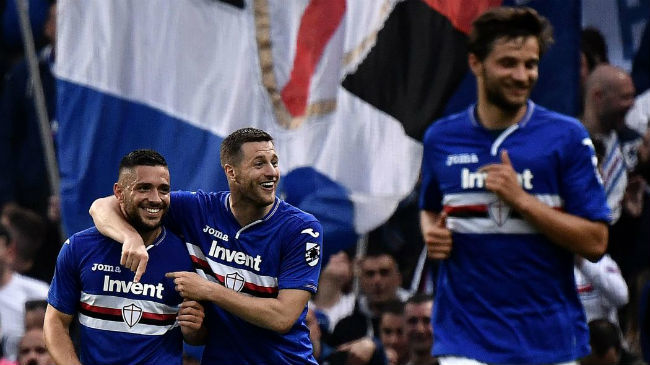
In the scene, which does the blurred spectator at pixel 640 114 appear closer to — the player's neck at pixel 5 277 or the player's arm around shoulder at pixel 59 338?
the player's arm around shoulder at pixel 59 338

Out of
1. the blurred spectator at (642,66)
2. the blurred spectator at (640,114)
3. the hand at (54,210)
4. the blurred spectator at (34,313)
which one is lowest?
the blurred spectator at (34,313)

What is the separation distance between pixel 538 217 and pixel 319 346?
3144 millimetres

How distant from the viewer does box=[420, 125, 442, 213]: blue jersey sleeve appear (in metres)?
4.89

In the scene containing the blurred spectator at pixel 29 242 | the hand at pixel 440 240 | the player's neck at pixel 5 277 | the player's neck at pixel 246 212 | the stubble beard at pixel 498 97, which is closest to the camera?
the stubble beard at pixel 498 97

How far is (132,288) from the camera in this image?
5.21 m

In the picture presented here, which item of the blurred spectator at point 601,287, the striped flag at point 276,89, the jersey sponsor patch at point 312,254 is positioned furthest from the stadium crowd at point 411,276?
the jersey sponsor patch at point 312,254

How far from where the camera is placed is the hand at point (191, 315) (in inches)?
194

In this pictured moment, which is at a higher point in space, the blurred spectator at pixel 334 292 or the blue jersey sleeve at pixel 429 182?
the blue jersey sleeve at pixel 429 182

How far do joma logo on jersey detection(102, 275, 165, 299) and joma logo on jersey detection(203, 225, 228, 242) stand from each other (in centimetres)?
28

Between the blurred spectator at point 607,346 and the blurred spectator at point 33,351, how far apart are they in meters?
3.13

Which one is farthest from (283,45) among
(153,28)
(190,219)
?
(190,219)

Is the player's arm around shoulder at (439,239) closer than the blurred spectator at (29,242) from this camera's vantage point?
Yes

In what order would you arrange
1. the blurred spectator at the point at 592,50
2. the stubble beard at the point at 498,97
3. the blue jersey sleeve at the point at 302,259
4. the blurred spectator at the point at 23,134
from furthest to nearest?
the blurred spectator at the point at 23,134, the blurred spectator at the point at 592,50, the blue jersey sleeve at the point at 302,259, the stubble beard at the point at 498,97

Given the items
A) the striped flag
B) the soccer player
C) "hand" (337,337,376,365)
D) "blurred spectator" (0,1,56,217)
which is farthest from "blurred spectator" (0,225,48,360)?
the soccer player
